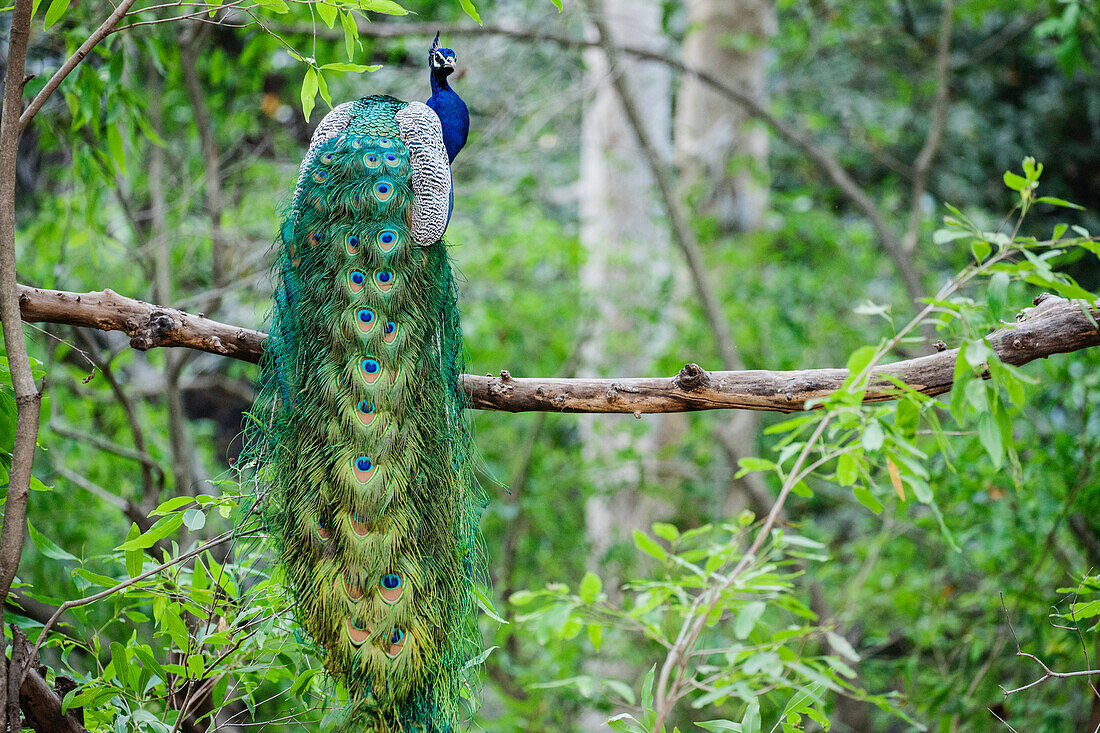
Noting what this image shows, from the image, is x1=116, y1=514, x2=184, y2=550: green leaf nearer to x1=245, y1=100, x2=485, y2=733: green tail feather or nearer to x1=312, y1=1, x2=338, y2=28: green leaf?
x1=245, y1=100, x2=485, y2=733: green tail feather

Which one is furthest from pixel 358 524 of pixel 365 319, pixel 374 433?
pixel 365 319

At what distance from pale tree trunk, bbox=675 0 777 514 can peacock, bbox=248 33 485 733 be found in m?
3.17

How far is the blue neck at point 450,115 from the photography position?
235cm

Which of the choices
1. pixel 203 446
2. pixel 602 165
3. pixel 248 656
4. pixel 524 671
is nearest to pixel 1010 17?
pixel 602 165

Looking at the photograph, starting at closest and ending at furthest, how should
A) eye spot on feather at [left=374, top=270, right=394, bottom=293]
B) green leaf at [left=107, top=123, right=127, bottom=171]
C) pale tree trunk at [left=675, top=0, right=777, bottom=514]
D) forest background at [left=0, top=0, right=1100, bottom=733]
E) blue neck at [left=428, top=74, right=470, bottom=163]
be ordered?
eye spot on feather at [left=374, top=270, right=394, bottom=293]
forest background at [left=0, top=0, right=1100, bottom=733]
blue neck at [left=428, top=74, right=470, bottom=163]
green leaf at [left=107, top=123, right=127, bottom=171]
pale tree trunk at [left=675, top=0, right=777, bottom=514]

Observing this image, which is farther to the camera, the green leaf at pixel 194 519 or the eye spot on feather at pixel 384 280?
the eye spot on feather at pixel 384 280

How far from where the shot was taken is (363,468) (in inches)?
63.6

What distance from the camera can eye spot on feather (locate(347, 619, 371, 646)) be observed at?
1501 mm

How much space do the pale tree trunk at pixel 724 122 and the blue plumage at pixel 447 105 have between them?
8.50 ft

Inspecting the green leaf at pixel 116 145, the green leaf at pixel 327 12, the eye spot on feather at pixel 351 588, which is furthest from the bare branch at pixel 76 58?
the green leaf at pixel 116 145

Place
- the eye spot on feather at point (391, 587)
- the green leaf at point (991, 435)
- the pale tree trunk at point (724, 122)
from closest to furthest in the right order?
the green leaf at point (991, 435), the eye spot on feather at point (391, 587), the pale tree trunk at point (724, 122)

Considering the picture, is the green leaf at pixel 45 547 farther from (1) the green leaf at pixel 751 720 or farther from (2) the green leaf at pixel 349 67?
(1) the green leaf at pixel 751 720

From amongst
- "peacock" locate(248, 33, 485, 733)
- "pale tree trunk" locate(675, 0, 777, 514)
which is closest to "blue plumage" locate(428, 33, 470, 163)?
"peacock" locate(248, 33, 485, 733)

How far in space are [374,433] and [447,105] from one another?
111cm
